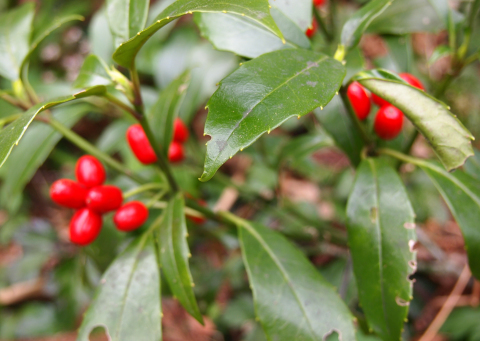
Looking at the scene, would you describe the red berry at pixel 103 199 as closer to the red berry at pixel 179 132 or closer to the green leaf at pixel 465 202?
the red berry at pixel 179 132

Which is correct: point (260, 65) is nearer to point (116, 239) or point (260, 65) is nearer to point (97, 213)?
point (97, 213)

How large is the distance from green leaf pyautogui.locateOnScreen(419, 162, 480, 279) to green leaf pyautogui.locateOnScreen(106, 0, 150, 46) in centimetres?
74

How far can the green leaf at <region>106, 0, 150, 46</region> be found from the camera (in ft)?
2.48

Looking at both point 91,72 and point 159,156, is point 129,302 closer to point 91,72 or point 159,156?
point 159,156

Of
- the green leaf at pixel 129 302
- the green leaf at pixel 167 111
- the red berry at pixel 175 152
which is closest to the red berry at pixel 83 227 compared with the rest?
the green leaf at pixel 129 302

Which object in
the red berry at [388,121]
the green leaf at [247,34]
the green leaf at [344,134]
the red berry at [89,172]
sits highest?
the green leaf at [247,34]

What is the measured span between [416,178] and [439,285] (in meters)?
0.53

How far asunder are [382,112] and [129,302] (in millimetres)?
763

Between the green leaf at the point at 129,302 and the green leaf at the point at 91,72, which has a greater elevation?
the green leaf at the point at 91,72

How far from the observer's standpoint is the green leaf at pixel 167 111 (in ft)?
3.12

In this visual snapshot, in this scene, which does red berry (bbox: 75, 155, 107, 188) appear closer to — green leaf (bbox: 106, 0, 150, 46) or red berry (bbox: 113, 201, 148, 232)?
red berry (bbox: 113, 201, 148, 232)

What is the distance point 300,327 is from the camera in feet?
2.60

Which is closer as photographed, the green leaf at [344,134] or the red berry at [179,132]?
the green leaf at [344,134]

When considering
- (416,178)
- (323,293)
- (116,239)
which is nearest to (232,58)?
(116,239)
